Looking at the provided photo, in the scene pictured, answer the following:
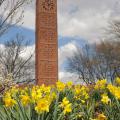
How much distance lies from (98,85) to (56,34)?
43.6ft

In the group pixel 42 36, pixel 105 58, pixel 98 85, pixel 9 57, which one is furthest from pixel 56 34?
pixel 105 58

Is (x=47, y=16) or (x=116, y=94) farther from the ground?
(x=47, y=16)

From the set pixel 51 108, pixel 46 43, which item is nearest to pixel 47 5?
pixel 46 43

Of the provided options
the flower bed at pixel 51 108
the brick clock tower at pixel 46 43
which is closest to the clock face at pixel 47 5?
the brick clock tower at pixel 46 43

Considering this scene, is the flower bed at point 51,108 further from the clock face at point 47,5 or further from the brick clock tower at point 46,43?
the clock face at point 47,5

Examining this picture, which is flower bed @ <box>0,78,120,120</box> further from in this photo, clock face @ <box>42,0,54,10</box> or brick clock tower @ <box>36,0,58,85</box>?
clock face @ <box>42,0,54,10</box>

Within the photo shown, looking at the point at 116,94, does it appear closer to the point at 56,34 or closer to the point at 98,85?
the point at 98,85

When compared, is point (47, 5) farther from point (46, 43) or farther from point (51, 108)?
point (51, 108)

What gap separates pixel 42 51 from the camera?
20.4 m

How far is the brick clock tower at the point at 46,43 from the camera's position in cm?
2031

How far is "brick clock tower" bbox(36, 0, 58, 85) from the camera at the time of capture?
66.6 ft

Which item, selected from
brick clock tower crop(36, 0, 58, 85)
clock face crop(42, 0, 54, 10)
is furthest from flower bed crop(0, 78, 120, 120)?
clock face crop(42, 0, 54, 10)

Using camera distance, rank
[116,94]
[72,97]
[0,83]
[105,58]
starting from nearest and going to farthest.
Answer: [116,94], [72,97], [0,83], [105,58]

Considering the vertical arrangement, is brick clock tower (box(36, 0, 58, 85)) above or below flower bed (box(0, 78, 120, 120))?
above
